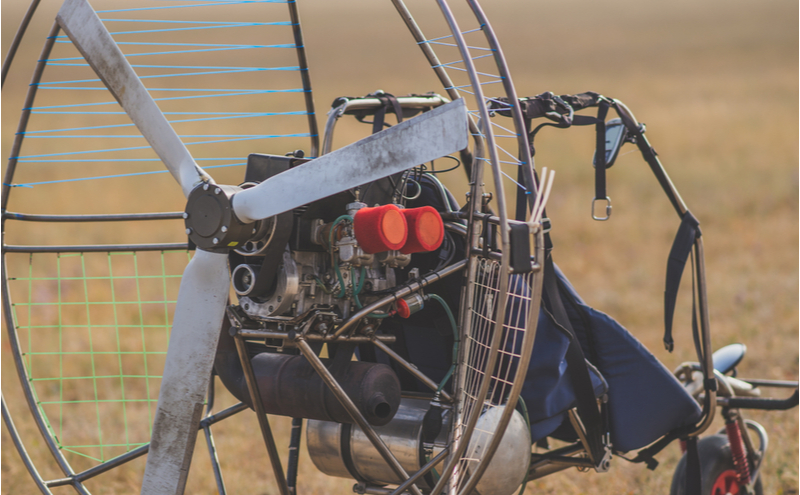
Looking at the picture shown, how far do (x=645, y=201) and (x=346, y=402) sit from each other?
43.4 ft

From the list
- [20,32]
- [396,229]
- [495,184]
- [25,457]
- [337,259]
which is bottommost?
[25,457]

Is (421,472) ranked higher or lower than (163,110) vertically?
lower

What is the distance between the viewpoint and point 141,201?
16875mm

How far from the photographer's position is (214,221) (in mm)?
2814

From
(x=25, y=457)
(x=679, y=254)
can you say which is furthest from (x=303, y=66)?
(x=25, y=457)

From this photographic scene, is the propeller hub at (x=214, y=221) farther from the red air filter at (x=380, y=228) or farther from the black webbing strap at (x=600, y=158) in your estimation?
the black webbing strap at (x=600, y=158)

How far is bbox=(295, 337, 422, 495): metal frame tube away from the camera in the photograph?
Answer: 2.87 meters

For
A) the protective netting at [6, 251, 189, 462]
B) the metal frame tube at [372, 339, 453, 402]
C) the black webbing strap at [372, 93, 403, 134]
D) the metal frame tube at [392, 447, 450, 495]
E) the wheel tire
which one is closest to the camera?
the metal frame tube at [392, 447, 450, 495]

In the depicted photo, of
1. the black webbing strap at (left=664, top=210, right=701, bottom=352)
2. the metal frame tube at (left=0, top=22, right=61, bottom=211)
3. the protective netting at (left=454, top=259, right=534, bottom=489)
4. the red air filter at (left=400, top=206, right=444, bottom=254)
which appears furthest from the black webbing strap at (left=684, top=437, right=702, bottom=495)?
the metal frame tube at (left=0, top=22, right=61, bottom=211)

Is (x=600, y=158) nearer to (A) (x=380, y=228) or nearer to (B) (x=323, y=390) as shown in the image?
(A) (x=380, y=228)

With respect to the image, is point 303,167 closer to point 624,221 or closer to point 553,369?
point 553,369

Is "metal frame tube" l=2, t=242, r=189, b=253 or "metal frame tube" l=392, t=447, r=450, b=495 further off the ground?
"metal frame tube" l=2, t=242, r=189, b=253

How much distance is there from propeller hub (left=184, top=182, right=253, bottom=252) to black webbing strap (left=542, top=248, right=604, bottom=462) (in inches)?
51.2

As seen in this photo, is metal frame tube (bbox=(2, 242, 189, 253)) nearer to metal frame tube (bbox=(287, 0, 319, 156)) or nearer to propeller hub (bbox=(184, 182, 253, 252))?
propeller hub (bbox=(184, 182, 253, 252))
